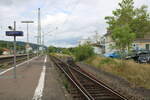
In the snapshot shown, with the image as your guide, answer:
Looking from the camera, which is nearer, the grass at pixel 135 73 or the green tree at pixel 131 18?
the grass at pixel 135 73

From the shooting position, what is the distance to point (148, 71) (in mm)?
15461

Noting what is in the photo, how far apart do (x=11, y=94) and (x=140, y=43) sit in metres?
46.1

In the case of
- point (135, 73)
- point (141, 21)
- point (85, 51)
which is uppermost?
point (141, 21)

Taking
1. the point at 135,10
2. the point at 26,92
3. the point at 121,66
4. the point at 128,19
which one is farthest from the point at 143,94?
the point at 135,10

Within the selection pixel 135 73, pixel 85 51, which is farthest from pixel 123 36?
pixel 85 51

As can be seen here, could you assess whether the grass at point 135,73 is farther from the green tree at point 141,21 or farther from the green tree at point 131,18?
the green tree at point 141,21

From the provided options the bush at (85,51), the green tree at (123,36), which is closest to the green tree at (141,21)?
the bush at (85,51)

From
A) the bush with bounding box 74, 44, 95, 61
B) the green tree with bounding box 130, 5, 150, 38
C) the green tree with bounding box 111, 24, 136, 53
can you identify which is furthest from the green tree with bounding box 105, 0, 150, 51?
the green tree with bounding box 111, 24, 136, 53

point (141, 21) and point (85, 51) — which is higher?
point (141, 21)

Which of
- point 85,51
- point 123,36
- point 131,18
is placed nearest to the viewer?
point 123,36

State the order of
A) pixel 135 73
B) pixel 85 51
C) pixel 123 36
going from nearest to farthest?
pixel 135 73 → pixel 123 36 → pixel 85 51

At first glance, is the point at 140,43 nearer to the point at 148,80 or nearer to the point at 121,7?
the point at 121,7

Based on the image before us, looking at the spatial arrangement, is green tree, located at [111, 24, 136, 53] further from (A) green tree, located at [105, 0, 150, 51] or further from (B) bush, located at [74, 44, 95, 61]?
(B) bush, located at [74, 44, 95, 61]

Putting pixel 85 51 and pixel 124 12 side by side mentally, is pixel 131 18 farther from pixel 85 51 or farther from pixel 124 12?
pixel 85 51
